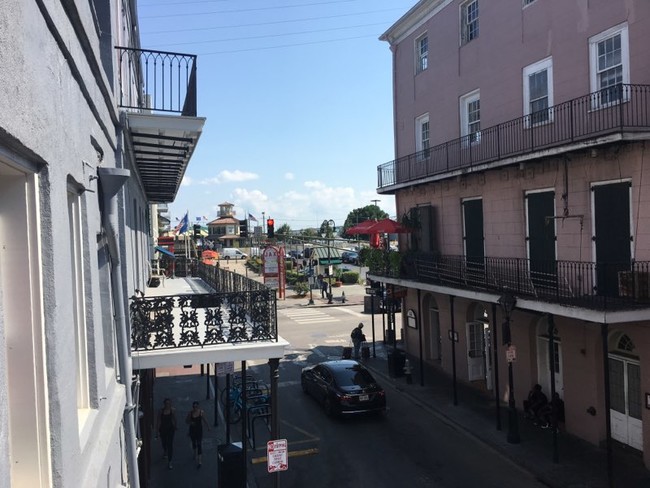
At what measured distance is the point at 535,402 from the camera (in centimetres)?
1495

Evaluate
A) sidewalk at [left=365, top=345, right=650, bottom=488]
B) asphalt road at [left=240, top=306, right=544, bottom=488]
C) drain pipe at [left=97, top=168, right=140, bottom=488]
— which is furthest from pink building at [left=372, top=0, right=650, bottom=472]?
drain pipe at [left=97, top=168, right=140, bottom=488]

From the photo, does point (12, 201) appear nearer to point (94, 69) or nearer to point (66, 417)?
point (66, 417)

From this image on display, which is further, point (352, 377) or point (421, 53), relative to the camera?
point (421, 53)

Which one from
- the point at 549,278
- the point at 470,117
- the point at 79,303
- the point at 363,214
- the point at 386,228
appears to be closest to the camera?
the point at 79,303

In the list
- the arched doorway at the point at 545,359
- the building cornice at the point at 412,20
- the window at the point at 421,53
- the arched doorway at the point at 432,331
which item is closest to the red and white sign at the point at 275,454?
the arched doorway at the point at 545,359

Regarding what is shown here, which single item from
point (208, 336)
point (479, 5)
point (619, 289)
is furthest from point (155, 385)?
point (479, 5)

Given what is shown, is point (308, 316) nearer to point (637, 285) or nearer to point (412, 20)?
point (412, 20)

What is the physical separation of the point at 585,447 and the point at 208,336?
32.9ft

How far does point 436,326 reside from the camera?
22.4 meters

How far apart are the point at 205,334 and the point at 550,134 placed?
1038cm

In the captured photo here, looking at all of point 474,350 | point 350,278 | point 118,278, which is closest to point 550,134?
point 474,350

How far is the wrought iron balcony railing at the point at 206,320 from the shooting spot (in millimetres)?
8586

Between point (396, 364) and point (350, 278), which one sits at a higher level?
point (350, 278)

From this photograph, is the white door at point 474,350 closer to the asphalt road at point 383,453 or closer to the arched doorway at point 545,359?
the asphalt road at point 383,453
